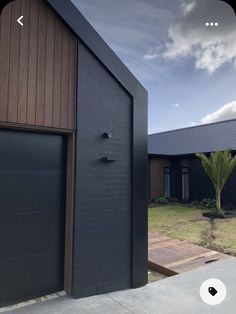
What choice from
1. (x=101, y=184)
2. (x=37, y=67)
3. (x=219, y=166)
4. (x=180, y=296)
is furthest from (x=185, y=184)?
(x=37, y=67)

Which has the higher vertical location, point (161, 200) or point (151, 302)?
point (161, 200)

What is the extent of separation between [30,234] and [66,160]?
1197 millimetres

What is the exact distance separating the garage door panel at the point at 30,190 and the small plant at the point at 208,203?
12350 mm

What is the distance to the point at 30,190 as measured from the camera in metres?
4.12

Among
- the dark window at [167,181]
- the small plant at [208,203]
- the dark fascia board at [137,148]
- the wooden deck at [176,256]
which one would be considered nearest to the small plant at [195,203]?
the small plant at [208,203]

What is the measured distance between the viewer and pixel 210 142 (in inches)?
690

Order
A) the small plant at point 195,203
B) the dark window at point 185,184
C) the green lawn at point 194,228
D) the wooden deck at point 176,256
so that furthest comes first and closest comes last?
the dark window at point 185,184 < the small plant at point 195,203 < the green lawn at point 194,228 < the wooden deck at point 176,256

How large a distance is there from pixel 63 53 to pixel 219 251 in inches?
219

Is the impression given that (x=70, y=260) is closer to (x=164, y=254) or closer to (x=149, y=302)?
(x=149, y=302)

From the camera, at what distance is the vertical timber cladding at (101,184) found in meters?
4.35

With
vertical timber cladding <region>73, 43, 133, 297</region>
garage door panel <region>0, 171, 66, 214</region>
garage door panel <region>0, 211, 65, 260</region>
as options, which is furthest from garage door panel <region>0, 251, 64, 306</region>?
garage door panel <region>0, 171, 66, 214</region>

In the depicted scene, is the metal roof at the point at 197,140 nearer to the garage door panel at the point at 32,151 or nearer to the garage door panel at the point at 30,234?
the garage door panel at the point at 32,151

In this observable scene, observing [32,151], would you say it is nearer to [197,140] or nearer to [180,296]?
[180,296]

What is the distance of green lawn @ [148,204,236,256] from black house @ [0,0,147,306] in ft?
11.1
